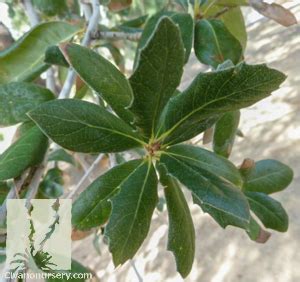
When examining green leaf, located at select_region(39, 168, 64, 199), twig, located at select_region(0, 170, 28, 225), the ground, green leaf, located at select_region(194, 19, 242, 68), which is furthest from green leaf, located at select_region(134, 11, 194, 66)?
the ground

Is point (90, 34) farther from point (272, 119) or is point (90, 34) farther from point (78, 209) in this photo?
point (272, 119)

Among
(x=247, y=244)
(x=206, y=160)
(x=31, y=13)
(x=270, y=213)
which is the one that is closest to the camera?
(x=206, y=160)

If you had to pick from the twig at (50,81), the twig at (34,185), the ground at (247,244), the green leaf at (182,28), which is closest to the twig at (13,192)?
the twig at (34,185)

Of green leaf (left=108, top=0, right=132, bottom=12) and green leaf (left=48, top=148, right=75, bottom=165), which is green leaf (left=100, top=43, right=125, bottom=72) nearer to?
green leaf (left=108, top=0, right=132, bottom=12)

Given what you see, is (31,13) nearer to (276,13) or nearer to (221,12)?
(221,12)

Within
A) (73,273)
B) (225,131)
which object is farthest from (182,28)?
(73,273)

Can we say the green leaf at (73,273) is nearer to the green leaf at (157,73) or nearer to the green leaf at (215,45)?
the green leaf at (157,73)
